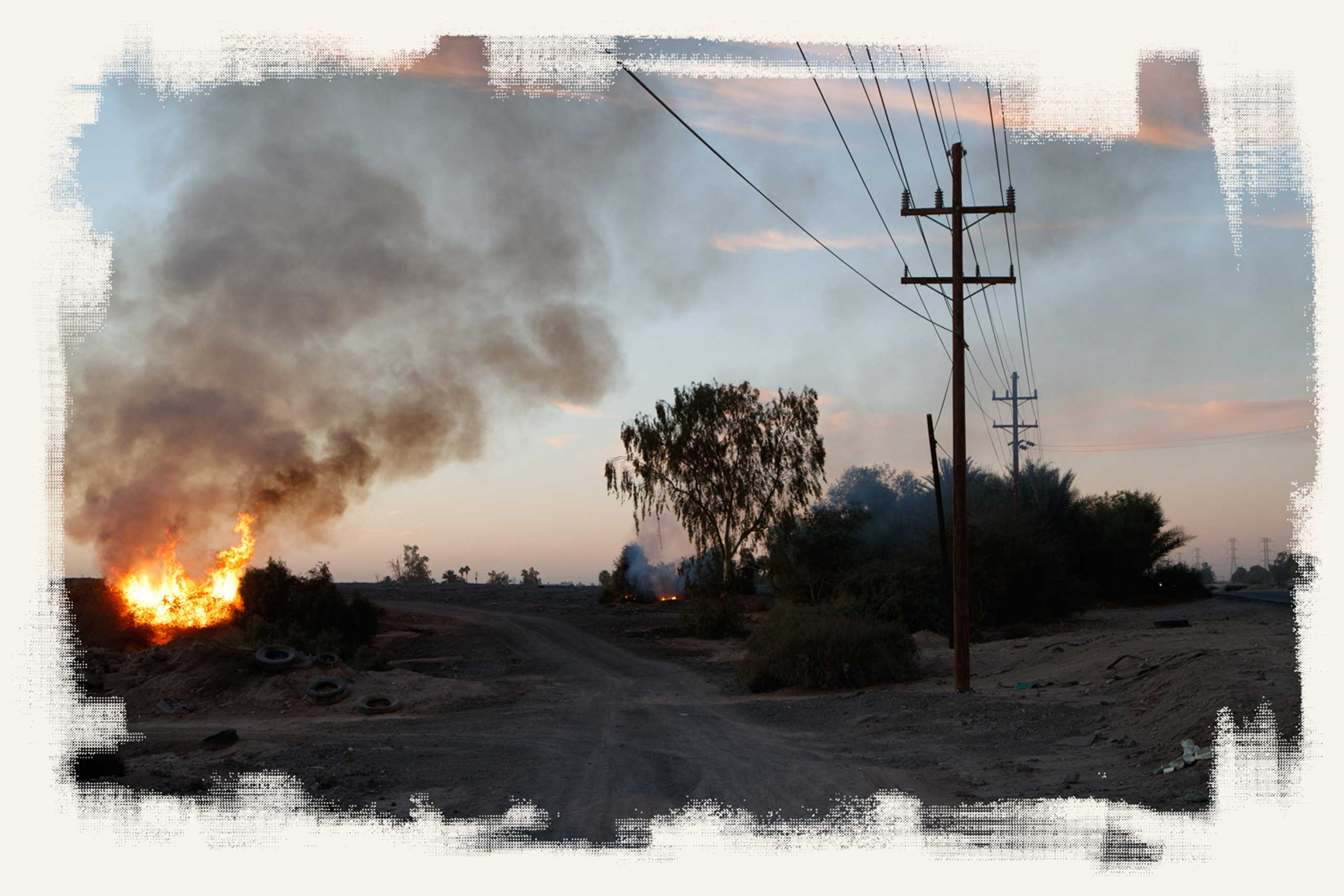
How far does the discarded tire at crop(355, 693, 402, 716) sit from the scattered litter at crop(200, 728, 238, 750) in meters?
4.64

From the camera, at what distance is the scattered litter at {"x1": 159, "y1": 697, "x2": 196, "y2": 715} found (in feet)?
59.6

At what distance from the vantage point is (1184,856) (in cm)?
640

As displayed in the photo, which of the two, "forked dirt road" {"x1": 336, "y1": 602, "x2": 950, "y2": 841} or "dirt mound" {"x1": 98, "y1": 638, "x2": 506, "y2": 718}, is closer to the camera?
"forked dirt road" {"x1": 336, "y1": 602, "x2": 950, "y2": 841}

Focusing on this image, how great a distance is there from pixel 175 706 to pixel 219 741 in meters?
6.15

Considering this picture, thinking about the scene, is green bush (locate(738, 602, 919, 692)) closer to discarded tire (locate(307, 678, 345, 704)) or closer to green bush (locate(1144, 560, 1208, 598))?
discarded tire (locate(307, 678, 345, 704))

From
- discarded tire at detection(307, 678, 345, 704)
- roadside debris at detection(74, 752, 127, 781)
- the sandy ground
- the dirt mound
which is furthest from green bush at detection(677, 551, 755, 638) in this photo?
roadside debris at detection(74, 752, 127, 781)

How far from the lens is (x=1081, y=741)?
12469mm

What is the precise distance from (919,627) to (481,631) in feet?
52.7

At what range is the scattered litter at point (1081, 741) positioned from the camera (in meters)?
12.2

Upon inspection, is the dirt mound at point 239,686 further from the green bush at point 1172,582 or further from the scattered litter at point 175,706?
the green bush at point 1172,582

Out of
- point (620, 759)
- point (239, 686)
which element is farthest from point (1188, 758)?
point (239, 686)

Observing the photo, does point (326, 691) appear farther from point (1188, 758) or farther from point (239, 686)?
point (1188, 758)

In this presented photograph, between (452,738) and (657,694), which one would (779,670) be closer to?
(657,694)

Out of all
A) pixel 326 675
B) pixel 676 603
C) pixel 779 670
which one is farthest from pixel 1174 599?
pixel 326 675
